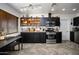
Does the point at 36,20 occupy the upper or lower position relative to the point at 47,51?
upper

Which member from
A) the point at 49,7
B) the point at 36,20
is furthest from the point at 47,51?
the point at 49,7

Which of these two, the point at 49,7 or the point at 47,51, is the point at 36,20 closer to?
the point at 49,7

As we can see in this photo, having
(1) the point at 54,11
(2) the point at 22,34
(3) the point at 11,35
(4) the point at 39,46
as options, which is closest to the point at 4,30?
(3) the point at 11,35

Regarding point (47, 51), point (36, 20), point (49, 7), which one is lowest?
point (47, 51)

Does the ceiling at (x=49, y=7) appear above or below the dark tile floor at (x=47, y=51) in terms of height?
above

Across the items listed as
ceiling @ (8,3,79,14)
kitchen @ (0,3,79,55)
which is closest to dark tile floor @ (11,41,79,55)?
kitchen @ (0,3,79,55)

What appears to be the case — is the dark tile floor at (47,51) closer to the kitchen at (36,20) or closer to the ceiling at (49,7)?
the kitchen at (36,20)

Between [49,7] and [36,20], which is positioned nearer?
[49,7]

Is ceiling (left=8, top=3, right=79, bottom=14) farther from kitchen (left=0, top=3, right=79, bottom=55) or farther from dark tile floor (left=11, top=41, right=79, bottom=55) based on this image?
dark tile floor (left=11, top=41, right=79, bottom=55)

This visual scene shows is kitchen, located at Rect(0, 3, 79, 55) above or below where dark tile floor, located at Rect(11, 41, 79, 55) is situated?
above

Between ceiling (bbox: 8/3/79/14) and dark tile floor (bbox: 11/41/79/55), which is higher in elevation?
ceiling (bbox: 8/3/79/14)

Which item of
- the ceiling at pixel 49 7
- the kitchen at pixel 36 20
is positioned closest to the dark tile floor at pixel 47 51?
the kitchen at pixel 36 20

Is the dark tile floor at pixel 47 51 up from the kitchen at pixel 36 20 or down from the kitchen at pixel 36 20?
down
